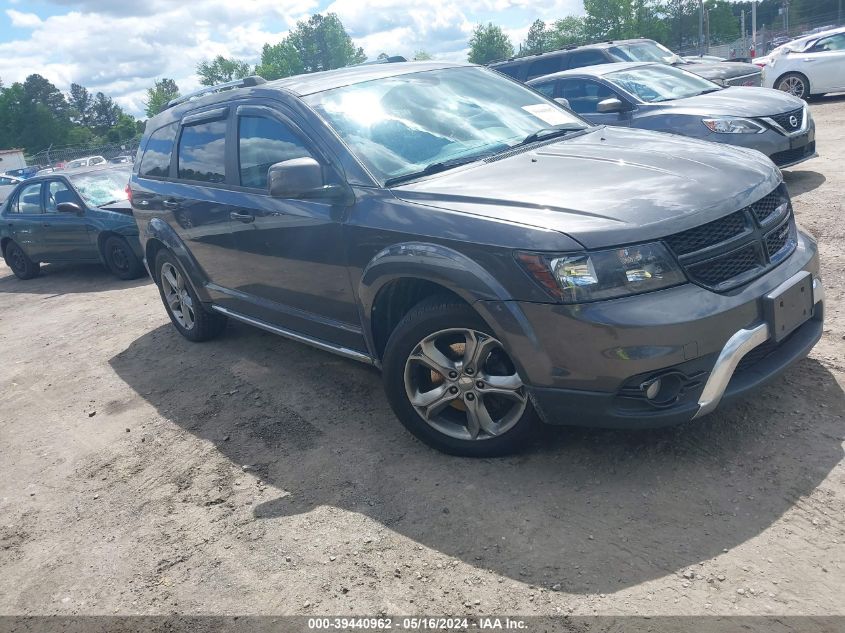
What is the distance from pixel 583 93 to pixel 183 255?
6.12 meters

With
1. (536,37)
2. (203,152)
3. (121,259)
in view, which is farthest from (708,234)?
(536,37)

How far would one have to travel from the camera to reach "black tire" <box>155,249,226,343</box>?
6031mm

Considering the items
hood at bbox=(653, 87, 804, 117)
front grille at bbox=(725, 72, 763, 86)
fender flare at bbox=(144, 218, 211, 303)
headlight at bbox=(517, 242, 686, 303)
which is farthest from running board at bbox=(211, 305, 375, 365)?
front grille at bbox=(725, 72, 763, 86)

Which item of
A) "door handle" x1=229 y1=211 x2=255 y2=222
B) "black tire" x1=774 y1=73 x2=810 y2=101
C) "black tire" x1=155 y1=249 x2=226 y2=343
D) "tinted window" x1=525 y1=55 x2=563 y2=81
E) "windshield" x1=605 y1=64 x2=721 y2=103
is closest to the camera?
"door handle" x1=229 y1=211 x2=255 y2=222

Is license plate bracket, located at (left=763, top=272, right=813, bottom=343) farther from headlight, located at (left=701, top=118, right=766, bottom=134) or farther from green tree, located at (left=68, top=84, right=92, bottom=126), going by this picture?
green tree, located at (left=68, top=84, right=92, bottom=126)

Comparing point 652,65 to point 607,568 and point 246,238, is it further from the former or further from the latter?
point 607,568

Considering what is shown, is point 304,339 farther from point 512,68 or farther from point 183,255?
point 512,68

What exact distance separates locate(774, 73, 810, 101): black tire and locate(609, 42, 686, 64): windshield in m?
3.22

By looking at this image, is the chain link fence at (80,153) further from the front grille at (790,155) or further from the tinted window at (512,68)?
the front grille at (790,155)

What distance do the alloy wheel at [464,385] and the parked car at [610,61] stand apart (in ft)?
33.4

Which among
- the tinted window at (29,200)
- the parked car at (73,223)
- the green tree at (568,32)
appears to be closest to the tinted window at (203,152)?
the parked car at (73,223)

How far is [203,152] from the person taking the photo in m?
5.32

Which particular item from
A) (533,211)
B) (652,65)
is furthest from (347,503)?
(652,65)

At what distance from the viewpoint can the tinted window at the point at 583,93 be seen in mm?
9688
